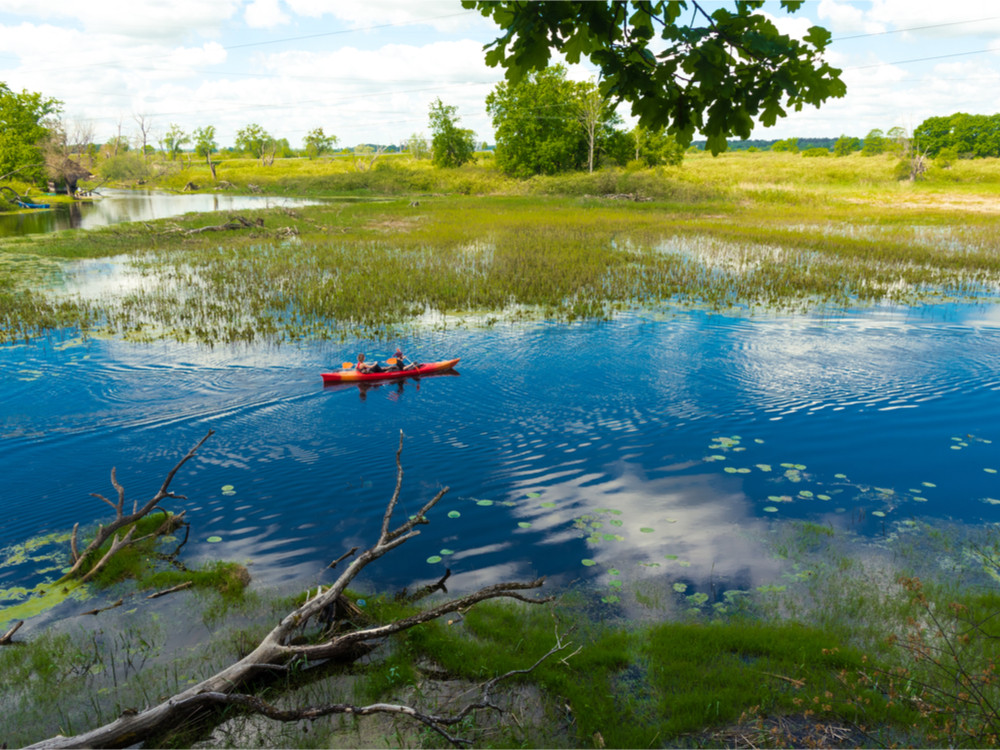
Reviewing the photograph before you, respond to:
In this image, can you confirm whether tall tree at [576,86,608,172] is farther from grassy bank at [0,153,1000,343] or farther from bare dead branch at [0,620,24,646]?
bare dead branch at [0,620,24,646]

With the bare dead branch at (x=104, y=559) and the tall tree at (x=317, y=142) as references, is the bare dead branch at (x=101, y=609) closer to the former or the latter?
the bare dead branch at (x=104, y=559)

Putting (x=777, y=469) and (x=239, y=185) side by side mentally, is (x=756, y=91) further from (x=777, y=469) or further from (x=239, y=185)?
(x=239, y=185)

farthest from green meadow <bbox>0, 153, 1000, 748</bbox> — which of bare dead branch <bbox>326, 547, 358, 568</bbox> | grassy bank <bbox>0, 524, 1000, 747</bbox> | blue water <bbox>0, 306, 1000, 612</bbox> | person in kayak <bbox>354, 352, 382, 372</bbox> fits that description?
person in kayak <bbox>354, 352, 382, 372</bbox>

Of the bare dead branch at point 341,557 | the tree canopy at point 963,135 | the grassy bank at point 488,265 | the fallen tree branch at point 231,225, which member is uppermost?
the tree canopy at point 963,135

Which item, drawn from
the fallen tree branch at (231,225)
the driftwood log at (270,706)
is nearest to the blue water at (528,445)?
the driftwood log at (270,706)

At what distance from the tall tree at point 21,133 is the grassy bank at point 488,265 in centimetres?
3168

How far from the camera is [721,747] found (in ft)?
15.4

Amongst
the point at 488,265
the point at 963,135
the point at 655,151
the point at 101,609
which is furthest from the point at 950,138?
the point at 101,609

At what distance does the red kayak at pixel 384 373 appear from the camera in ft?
43.4

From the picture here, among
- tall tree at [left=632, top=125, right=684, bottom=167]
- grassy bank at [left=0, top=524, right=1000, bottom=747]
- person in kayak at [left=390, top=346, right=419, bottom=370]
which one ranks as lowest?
grassy bank at [left=0, top=524, right=1000, bottom=747]

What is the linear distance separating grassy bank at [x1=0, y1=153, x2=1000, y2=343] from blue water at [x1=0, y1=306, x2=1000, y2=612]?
2846 millimetres

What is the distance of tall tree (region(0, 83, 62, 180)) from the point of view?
59250 millimetres

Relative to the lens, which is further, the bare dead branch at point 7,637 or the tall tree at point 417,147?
the tall tree at point 417,147

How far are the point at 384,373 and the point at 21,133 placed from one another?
73.5 m
